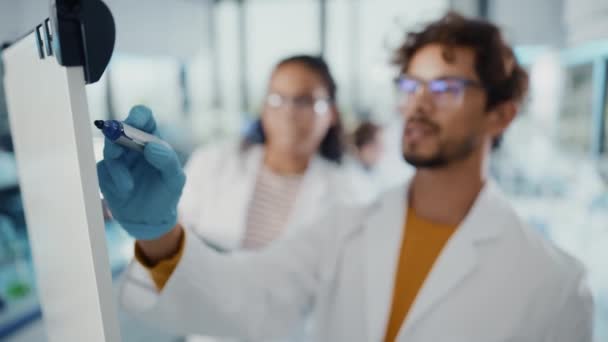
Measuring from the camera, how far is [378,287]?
0.95m

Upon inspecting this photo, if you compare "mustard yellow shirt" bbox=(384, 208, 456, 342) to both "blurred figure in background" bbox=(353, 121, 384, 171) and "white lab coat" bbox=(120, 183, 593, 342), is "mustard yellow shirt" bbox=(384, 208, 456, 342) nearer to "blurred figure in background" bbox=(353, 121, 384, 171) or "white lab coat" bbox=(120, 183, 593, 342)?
"white lab coat" bbox=(120, 183, 593, 342)

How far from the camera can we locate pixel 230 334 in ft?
3.14

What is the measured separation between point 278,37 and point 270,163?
4.13 feet

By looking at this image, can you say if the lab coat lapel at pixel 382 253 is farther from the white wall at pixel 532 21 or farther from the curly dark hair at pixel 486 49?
the white wall at pixel 532 21

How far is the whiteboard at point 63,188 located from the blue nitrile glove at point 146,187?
→ 0.09 m

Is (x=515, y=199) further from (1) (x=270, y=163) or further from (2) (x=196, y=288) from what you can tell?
(2) (x=196, y=288)

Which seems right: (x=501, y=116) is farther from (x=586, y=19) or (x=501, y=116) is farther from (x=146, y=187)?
(x=146, y=187)

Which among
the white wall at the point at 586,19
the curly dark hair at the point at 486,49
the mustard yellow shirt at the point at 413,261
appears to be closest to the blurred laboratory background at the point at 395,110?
the white wall at the point at 586,19

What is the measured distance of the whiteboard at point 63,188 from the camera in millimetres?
422

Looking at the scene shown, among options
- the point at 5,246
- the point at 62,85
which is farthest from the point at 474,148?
the point at 5,246

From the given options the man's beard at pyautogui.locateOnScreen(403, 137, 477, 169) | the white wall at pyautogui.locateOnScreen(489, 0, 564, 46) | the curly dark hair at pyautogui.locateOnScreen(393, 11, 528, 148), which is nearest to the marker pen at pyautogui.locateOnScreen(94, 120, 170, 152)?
the man's beard at pyautogui.locateOnScreen(403, 137, 477, 169)

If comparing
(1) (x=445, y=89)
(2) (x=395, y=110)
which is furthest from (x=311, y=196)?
(1) (x=445, y=89)

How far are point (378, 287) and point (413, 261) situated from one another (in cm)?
12

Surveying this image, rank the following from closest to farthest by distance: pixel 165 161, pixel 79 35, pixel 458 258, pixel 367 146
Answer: pixel 79 35
pixel 165 161
pixel 458 258
pixel 367 146
